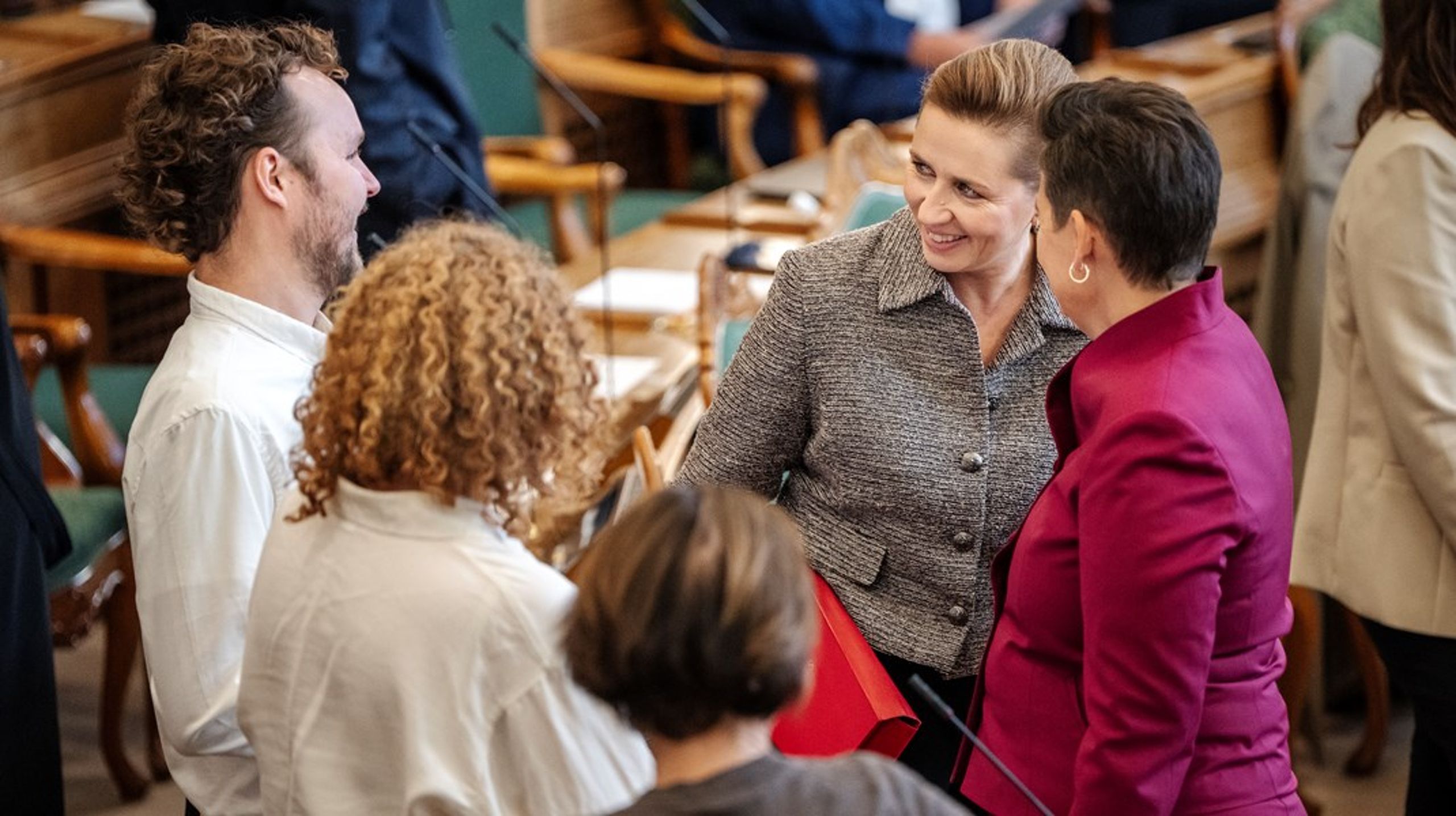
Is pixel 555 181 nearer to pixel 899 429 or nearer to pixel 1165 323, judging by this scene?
pixel 899 429

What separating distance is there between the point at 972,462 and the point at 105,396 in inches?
96.5

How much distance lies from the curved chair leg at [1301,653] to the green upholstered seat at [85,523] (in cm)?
223

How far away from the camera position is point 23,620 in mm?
2189

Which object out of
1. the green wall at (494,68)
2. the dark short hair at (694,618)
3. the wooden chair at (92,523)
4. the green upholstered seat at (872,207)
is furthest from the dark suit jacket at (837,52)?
the dark short hair at (694,618)

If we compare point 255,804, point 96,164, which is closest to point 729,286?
point 255,804

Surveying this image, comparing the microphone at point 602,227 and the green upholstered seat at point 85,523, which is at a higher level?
the microphone at point 602,227

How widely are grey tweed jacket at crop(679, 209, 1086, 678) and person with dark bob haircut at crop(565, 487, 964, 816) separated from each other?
69 centimetres

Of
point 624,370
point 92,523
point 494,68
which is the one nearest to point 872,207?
point 624,370

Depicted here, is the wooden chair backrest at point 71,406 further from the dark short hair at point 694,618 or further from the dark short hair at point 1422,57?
the dark short hair at point 694,618

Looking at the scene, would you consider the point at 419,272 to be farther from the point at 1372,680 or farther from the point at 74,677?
the point at 74,677

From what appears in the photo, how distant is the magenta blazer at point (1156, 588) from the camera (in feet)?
4.91

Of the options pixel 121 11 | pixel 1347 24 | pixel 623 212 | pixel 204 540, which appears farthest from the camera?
pixel 623 212

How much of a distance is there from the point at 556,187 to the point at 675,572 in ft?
10.3

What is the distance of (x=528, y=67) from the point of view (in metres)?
4.91
